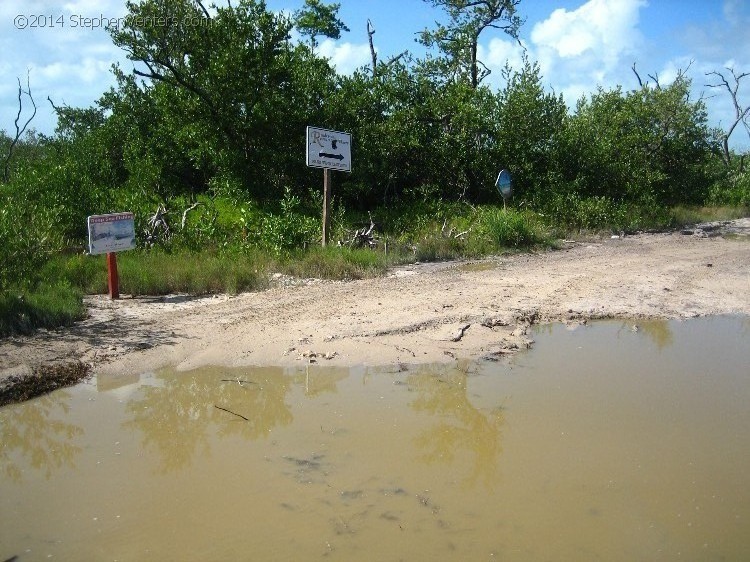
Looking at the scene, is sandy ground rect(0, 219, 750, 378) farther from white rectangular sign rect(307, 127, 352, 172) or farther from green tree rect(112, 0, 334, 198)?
green tree rect(112, 0, 334, 198)

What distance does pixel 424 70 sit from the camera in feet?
68.0

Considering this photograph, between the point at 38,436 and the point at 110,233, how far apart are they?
4.19 m

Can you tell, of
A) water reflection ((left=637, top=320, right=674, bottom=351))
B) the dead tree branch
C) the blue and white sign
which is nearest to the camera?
water reflection ((left=637, top=320, right=674, bottom=351))

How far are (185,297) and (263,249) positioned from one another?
257cm

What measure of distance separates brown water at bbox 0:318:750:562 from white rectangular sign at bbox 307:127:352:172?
604 centimetres

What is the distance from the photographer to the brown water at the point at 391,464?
13.7ft

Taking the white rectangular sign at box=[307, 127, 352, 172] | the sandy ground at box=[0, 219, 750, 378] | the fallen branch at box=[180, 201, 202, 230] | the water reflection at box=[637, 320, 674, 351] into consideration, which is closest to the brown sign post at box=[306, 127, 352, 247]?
the white rectangular sign at box=[307, 127, 352, 172]

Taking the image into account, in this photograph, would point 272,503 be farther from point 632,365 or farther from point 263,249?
point 263,249

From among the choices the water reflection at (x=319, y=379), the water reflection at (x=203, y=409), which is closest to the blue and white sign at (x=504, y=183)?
the water reflection at (x=319, y=379)

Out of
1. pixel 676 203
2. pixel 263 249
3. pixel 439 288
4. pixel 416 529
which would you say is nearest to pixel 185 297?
pixel 263 249

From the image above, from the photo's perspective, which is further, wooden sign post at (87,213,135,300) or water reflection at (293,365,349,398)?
wooden sign post at (87,213,135,300)

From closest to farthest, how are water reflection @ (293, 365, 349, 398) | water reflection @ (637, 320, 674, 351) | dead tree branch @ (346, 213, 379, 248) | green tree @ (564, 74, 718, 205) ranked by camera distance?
water reflection @ (293, 365, 349, 398), water reflection @ (637, 320, 674, 351), dead tree branch @ (346, 213, 379, 248), green tree @ (564, 74, 718, 205)

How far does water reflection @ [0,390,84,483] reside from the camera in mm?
5168

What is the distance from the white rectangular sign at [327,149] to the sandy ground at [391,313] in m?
2.35
